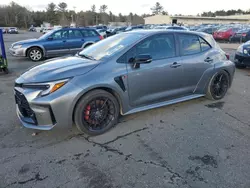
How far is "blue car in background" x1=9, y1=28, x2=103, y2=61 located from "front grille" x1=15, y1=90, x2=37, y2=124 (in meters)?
7.34

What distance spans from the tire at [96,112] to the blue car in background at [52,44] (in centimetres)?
765

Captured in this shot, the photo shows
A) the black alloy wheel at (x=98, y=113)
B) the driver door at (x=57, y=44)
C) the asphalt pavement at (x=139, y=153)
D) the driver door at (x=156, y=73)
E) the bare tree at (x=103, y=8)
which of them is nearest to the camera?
the asphalt pavement at (x=139, y=153)

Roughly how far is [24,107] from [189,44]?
10.5 feet

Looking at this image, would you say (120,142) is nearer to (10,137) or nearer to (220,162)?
(220,162)

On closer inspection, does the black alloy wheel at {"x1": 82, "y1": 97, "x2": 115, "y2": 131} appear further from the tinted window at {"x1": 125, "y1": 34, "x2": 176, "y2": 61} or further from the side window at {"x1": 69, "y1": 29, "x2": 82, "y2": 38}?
the side window at {"x1": 69, "y1": 29, "x2": 82, "y2": 38}

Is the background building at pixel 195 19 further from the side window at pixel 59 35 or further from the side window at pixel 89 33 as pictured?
the side window at pixel 59 35

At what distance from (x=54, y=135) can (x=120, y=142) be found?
1.07 meters

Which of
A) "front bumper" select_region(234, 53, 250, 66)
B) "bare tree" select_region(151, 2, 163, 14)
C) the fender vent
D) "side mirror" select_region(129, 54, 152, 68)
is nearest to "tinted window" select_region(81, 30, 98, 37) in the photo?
"front bumper" select_region(234, 53, 250, 66)

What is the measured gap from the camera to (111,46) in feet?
12.4

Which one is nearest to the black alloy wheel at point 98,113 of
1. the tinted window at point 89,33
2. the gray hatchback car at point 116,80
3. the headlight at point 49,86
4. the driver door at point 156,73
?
the gray hatchback car at point 116,80


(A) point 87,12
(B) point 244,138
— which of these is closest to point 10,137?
(B) point 244,138

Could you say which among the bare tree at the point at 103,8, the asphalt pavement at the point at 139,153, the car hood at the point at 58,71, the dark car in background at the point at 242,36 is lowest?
the asphalt pavement at the point at 139,153

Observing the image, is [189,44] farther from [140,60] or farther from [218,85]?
[140,60]

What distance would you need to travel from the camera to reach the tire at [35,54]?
9.73 metres
